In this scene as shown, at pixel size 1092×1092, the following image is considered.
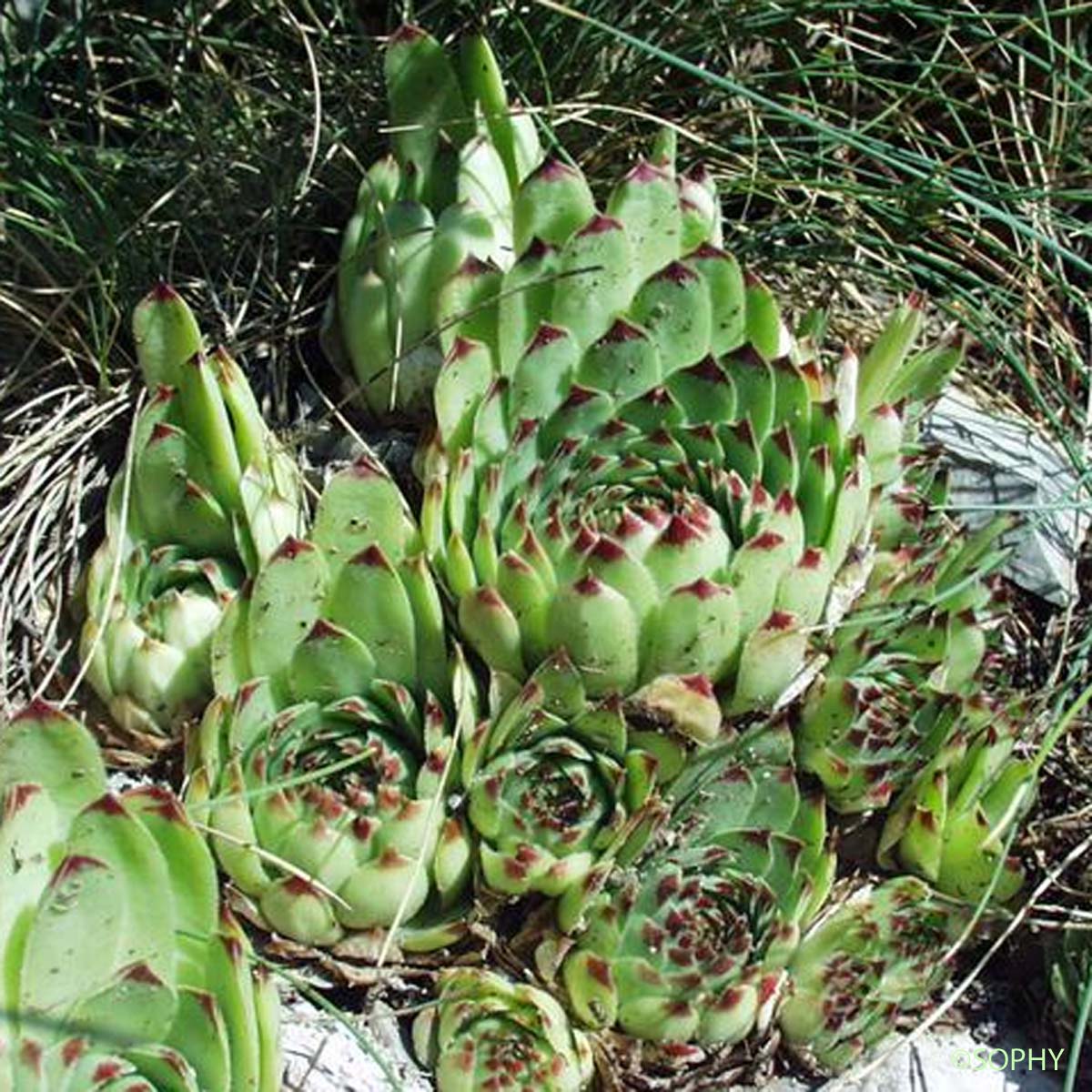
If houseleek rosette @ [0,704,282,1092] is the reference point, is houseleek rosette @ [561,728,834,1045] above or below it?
below

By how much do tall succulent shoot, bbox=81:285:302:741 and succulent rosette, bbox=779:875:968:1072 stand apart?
631mm

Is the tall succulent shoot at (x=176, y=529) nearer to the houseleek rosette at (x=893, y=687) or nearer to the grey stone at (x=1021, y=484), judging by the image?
the houseleek rosette at (x=893, y=687)

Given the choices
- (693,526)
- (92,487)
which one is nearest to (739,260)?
(693,526)

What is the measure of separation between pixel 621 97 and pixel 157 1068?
1.30 metres

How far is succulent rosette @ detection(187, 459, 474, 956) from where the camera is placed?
59.3 inches

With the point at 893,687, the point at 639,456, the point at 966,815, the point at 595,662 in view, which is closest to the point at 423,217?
the point at 639,456

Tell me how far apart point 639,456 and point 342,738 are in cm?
38

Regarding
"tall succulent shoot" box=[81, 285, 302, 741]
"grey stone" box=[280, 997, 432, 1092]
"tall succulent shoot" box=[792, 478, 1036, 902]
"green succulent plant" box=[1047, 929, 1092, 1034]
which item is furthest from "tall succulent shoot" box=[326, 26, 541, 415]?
"green succulent plant" box=[1047, 929, 1092, 1034]

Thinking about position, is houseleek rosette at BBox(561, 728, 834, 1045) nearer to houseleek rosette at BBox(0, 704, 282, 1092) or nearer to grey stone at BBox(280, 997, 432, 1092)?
grey stone at BBox(280, 997, 432, 1092)

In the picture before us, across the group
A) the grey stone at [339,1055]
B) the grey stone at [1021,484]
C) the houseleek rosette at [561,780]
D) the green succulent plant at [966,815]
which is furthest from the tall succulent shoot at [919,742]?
the grey stone at [339,1055]

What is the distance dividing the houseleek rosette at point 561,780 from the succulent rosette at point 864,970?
8.5 inches

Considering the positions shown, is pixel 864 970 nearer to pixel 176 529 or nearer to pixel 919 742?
pixel 919 742

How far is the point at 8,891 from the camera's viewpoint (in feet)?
4.46

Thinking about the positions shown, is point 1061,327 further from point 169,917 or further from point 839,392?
point 169,917
